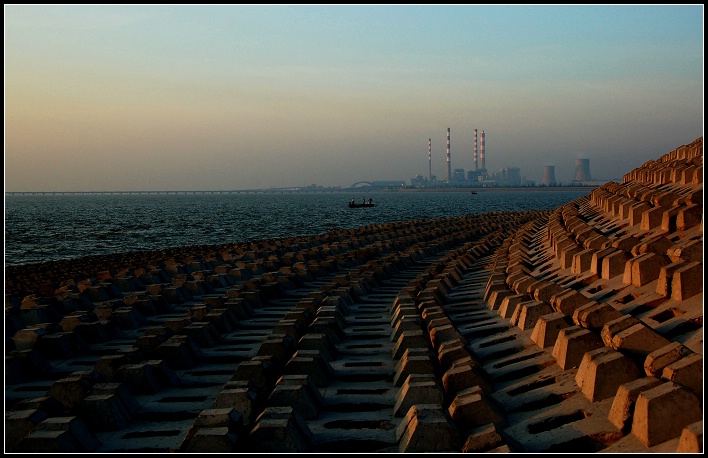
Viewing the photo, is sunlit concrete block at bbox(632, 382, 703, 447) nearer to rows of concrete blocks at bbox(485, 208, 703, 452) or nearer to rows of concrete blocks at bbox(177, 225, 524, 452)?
rows of concrete blocks at bbox(485, 208, 703, 452)

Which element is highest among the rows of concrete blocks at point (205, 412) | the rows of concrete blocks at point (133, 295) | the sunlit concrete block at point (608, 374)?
the sunlit concrete block at point (608, 374)

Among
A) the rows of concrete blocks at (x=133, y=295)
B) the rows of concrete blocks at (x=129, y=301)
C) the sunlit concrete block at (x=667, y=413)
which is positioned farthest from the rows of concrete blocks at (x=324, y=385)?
the rows of concrete blocks at (x=133, y=295)

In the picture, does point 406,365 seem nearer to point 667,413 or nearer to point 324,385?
point 324,385

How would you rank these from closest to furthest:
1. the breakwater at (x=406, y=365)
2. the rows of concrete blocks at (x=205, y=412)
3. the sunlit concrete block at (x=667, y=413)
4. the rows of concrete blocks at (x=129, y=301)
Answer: the sunlit concrete block at (x=667, y=413) → the breakwater at (x=406, y=365) → the rows of concrete blocks at (x=205, y=412) → the rows of concrete blocks at (x=129, y=301)

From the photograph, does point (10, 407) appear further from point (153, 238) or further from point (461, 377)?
point (153, 238)

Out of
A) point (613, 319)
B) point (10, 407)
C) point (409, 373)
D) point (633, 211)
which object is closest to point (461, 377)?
point (409, 373)

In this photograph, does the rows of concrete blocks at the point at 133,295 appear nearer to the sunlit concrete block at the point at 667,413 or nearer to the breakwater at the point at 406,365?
the breakwater at the point at 406,365

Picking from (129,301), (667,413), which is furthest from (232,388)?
(129,301)
